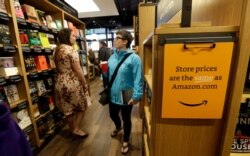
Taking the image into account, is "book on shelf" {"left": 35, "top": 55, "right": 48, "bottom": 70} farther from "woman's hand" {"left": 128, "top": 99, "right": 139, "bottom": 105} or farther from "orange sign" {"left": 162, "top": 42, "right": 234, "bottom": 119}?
"orange sign" {"left": 162, "top": 42, "right": 234, "bottom": 119}

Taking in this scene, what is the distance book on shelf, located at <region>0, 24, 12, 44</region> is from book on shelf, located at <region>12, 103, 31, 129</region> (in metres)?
0.71

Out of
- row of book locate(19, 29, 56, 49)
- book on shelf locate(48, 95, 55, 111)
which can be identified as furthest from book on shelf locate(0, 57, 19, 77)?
book on shelf locate(48, 95, 55, 111)

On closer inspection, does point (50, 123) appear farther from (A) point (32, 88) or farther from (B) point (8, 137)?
(B) point (8, 137)

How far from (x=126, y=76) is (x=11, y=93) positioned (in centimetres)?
129

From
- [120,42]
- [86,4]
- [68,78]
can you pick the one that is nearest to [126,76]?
[120,42]

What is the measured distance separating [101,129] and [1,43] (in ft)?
5.85

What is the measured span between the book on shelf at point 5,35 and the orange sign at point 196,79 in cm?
171

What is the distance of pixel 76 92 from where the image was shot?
211 cm

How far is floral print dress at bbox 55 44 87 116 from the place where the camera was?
198cm

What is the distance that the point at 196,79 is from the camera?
66 centimetres

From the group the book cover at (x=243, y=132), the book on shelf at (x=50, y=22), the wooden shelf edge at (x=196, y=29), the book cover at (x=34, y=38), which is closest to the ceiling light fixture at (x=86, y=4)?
the book on shelf at (x=50, y=22)

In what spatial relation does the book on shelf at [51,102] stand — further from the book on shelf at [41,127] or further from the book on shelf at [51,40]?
the book on shelf at [51,40]

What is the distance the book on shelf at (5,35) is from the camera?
159cm

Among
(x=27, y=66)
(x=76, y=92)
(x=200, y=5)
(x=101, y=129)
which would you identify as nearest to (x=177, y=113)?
(x=200, y=5)
